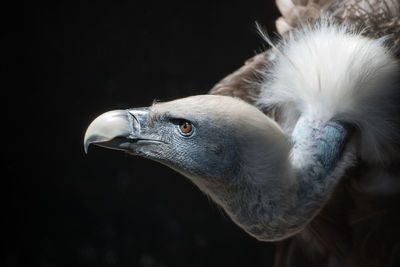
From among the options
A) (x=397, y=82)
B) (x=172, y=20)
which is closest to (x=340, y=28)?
(x=397, y=82)

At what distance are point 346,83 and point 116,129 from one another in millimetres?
671

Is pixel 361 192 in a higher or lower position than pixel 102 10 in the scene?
lower

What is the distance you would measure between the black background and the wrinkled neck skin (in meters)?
1.47

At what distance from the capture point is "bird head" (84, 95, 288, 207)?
1.64 m

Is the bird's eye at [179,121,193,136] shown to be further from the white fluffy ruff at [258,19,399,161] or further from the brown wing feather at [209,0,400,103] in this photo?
the brown wing feather at [209,0,400,103]

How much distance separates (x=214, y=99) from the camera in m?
1.66

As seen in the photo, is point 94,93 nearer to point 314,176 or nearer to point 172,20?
point 172,20

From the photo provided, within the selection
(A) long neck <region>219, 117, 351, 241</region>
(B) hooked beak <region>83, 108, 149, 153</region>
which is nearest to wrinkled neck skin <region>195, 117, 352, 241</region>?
(A) long neck <region>219, 117, 351, 241</region>

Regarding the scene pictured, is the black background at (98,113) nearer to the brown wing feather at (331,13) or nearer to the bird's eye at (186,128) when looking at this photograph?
the brown wing feather at (331,13)

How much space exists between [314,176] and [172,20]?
1.64 meters

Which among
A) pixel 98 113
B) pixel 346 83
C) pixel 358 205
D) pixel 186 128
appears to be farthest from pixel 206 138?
pixel 98 113

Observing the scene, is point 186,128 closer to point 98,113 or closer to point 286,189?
point 286,189

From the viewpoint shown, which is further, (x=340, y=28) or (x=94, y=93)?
(x=94, y=93)

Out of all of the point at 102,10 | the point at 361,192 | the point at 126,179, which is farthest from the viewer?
the point at 126,179
